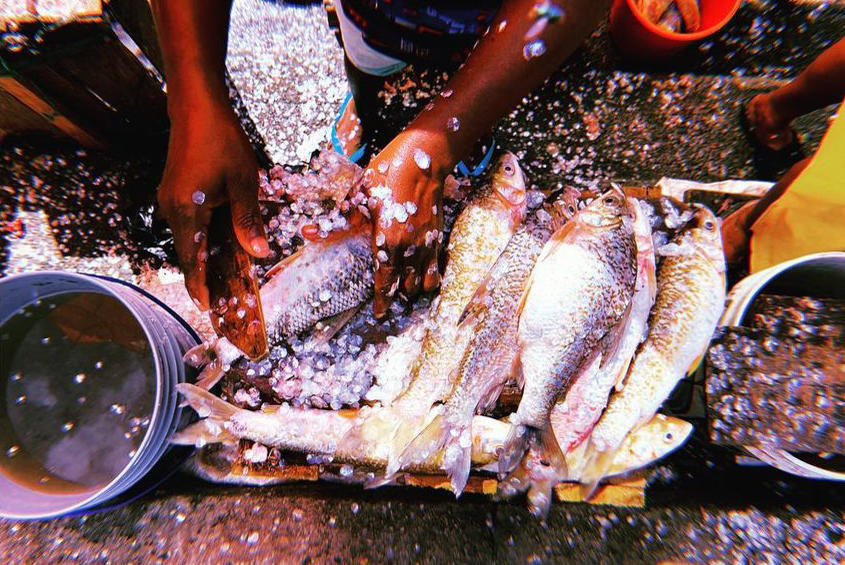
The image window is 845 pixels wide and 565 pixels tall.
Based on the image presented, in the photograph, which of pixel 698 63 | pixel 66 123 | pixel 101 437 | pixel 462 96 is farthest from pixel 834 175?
pixel 66 123

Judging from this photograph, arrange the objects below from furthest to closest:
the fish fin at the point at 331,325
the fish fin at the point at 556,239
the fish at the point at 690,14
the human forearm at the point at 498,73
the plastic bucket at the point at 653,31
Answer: the fish at the point at 690,14, the plastic bucket at the point at 653,31, the fish fin at the point at 331,325, the fish fin at the point at 556,239, the human forearm at the point at 498,73

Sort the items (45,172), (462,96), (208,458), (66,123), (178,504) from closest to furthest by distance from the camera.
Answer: (462,96) < (178,504) < (208,458) < (66,123) < (45,172)

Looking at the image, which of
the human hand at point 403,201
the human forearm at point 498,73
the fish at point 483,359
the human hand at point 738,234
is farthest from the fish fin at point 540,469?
the human hand at point 738,234

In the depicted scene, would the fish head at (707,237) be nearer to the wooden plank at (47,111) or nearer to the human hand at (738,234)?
the human hand at (738,234)

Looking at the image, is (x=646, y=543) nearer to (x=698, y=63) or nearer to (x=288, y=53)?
(x=698, y=63)

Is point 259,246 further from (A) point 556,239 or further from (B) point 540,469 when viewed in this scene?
(B) point 540,469

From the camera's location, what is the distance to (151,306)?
66.7 inches

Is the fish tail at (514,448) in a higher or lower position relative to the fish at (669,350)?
lower

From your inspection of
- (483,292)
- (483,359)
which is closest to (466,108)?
(483,292)

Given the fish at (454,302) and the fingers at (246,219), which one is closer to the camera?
the fingers at (246,219)

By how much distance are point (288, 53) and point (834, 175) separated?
333cm

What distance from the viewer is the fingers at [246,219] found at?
1561mm

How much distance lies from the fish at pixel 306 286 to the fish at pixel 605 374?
1.06 metres

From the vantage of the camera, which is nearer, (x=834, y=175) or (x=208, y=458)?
(x=834, y=175)
